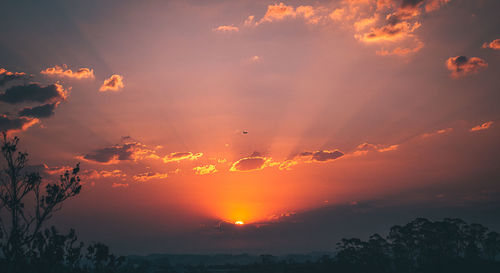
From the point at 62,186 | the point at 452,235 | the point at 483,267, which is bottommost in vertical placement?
the point at 483,267

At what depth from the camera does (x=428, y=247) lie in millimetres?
105312

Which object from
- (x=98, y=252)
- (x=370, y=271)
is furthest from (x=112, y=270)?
(x=370, y=271)

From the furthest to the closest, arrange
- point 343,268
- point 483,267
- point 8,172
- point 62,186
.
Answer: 1. point 343,268
2. point 483,267
3. point 62,186
4. point 8,172

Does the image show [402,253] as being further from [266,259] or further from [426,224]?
[266,259]

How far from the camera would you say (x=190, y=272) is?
114 m

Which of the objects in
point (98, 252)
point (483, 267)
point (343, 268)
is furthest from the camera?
point (343, 268)

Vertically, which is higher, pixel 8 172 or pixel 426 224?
pixel 8 172

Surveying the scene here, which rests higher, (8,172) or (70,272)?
(8,172)

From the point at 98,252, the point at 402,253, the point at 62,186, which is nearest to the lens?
the point at 62,186

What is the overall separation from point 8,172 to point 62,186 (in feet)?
17.0

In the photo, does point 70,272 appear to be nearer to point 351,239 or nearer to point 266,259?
point 351,239

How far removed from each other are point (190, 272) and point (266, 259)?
3266 cm

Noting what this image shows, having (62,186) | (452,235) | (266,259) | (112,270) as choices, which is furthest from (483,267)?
(62,186)

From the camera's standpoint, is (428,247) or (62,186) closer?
(62,186)
